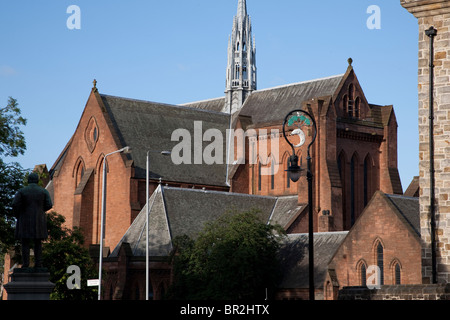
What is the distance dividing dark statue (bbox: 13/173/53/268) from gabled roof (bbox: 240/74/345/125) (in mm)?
50461

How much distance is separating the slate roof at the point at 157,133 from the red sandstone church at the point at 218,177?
10 centimetres

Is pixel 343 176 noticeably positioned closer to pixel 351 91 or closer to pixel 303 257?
pixel 351 91

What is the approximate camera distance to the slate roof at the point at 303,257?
57.8m

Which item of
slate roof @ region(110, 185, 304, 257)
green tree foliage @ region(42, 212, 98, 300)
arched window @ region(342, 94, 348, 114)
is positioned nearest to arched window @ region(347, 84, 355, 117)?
arched window @ region(342, 94, 348, 114)

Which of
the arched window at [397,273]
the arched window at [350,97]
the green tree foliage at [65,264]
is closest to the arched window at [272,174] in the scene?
the arched window at [350,97]

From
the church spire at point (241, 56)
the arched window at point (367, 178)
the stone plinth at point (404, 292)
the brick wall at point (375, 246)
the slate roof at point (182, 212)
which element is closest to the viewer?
the stone plinth at point (404, 292)

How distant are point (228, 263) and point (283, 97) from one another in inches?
1021

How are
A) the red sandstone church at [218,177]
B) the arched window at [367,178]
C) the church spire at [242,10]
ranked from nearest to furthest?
the red sandstone church at [218,177] → the arched window at [367,178] → the church spire at [242,10]

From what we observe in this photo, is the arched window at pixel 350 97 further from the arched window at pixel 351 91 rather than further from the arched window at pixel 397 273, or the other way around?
the arched window at pixel 397 273

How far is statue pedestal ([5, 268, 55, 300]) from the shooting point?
76.6 ft

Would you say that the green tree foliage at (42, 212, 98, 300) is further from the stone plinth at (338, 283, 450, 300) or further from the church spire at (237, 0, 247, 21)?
the church spire at (237, 0, 247, 21)

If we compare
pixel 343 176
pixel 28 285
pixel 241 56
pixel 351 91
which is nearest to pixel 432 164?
pixel 28 285
